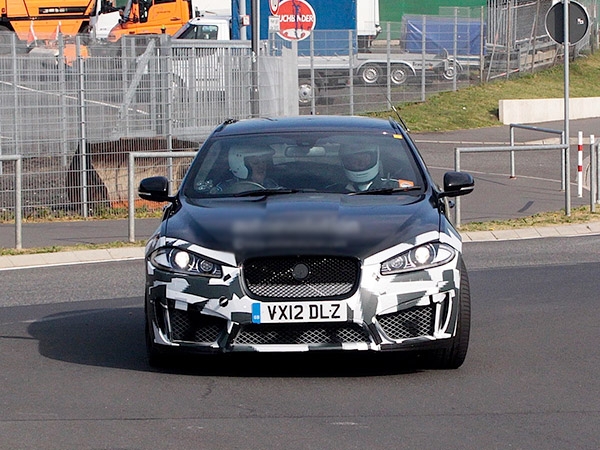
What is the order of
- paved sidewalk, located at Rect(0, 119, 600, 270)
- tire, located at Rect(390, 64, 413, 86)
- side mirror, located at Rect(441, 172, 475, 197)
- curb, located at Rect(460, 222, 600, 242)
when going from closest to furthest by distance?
side mirror, located at Rect(441, 172, 475, 197), paved sidewalk, located at Rect(0, 119, 600, 270), curb, located at Rect(460, 222, 600, 242), tire, located at Rect(390, 64, 413, 86)

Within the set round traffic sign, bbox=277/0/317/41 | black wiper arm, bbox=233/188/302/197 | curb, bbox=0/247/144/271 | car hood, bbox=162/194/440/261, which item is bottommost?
curb, bbox=0/247/144/271

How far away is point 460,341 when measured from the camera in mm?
7480

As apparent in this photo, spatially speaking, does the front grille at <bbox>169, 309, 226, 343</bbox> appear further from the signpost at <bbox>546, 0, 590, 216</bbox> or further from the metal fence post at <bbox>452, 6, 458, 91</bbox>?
the metal fence post at <bbox>452, 6, 458, 91</bbox>

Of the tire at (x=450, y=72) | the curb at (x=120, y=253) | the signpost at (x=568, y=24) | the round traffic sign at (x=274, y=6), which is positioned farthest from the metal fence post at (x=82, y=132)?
the tire at (x=450, y=72)

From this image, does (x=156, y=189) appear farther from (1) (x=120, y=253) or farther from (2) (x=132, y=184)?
(2) (x=132, y=184)

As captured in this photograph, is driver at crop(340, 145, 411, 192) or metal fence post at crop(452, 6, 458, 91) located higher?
metal fence post at crop(452, 6, 458, 91)

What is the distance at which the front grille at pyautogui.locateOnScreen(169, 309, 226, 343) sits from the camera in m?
7.25

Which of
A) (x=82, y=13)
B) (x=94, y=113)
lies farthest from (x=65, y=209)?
(x=82, y=13)

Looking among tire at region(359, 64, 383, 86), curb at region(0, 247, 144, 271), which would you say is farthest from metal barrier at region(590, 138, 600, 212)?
tire at region(359, 64, 383, 86)

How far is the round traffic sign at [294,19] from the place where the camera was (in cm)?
2864

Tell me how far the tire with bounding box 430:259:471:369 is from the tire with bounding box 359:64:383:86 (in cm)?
2765

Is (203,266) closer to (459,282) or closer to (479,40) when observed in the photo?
(459,282)

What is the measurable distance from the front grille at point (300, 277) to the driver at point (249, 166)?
4.22 ft

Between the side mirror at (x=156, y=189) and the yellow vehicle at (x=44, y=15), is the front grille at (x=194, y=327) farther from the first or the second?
the yellow vehicle at (x=44, y=15)
